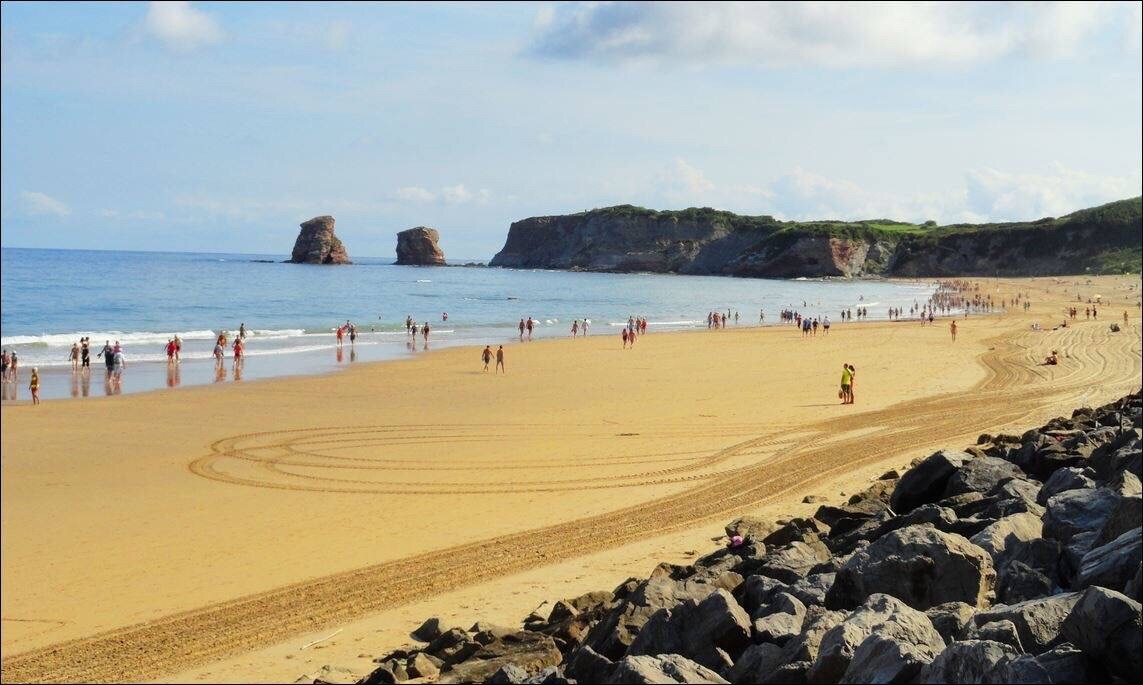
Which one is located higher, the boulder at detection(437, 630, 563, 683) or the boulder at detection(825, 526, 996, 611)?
the boulder at detection(825, 526, 996, 611)

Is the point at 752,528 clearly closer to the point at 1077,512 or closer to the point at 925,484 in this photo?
the point at 925,484

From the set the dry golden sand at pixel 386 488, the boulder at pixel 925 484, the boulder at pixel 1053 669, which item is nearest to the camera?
the boulder at pixel 1053 669

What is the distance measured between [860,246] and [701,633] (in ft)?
542

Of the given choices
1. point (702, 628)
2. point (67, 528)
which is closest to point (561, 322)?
point (67, 528)

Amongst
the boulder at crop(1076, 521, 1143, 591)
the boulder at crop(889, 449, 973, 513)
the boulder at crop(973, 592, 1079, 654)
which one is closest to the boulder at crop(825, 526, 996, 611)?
the boulder at crop(1076, 521, 1143, 591)

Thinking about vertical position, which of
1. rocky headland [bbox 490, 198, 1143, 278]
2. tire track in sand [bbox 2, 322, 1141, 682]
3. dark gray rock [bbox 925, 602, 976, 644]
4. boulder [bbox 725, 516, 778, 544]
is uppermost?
rocky headland [bbox 490, 198, 1143, 278]

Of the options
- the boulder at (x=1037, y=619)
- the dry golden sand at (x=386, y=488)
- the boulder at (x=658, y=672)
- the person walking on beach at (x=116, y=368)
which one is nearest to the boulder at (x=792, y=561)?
the dry golden sand at (x=386, y=488)

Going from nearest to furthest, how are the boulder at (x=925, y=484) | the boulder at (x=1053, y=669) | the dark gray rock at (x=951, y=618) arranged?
the boulder at (x=1053, y=669)
the dark gray rock at (x=951, y=618)
the boulder at (x=925, y=484)

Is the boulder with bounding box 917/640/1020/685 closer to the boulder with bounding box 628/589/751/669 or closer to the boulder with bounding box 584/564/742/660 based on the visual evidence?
the boulder with bounding box 628/589/751/669

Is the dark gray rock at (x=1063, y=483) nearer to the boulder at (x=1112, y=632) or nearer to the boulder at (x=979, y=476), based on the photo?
the boulder at (x=979, y=476)

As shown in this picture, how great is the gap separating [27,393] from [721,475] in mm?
20874

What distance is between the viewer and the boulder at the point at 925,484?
39.9ft

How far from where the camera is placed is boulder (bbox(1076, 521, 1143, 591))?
674 cm

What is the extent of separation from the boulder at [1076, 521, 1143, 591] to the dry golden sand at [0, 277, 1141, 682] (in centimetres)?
499
